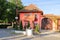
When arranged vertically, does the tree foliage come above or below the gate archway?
above

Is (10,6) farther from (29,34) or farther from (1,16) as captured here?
(29,34)

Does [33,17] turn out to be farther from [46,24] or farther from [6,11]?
[6,11]

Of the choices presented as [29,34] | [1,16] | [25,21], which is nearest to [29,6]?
[25,21]

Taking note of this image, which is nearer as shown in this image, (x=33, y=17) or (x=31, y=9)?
(x=33, y=17)

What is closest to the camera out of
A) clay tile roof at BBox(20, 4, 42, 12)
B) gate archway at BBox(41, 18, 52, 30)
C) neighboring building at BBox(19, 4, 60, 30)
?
neighboring building at BBox(19, 4, 60, 30)

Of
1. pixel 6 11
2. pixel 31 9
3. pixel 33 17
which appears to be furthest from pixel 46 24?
pixel 6 11

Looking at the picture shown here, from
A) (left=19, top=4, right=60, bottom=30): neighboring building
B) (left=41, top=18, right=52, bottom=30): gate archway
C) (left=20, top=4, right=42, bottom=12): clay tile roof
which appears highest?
(left=20, top=4, right=42, bottom=12): clay tile roof

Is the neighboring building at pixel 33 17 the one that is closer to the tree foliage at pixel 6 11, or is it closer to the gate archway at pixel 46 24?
the gate archway at pixel 46 24

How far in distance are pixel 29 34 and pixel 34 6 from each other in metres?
21.0

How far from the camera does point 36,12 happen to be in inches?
1831

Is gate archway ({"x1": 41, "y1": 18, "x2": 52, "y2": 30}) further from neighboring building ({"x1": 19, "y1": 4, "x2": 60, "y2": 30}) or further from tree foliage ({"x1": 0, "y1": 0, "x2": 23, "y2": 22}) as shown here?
tree foliage ({"x1": 0, "y1": 0, "x2": 23, "y2": 22})

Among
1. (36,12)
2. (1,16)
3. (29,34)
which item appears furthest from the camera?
(1,16)

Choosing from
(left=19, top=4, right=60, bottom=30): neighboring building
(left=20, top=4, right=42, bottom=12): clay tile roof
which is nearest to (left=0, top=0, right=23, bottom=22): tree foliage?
(left=19, top=4, right=60, bottom=30): neighboring building

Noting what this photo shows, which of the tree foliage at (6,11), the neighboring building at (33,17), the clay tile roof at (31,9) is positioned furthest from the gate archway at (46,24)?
the tree foliage at (6,11)
